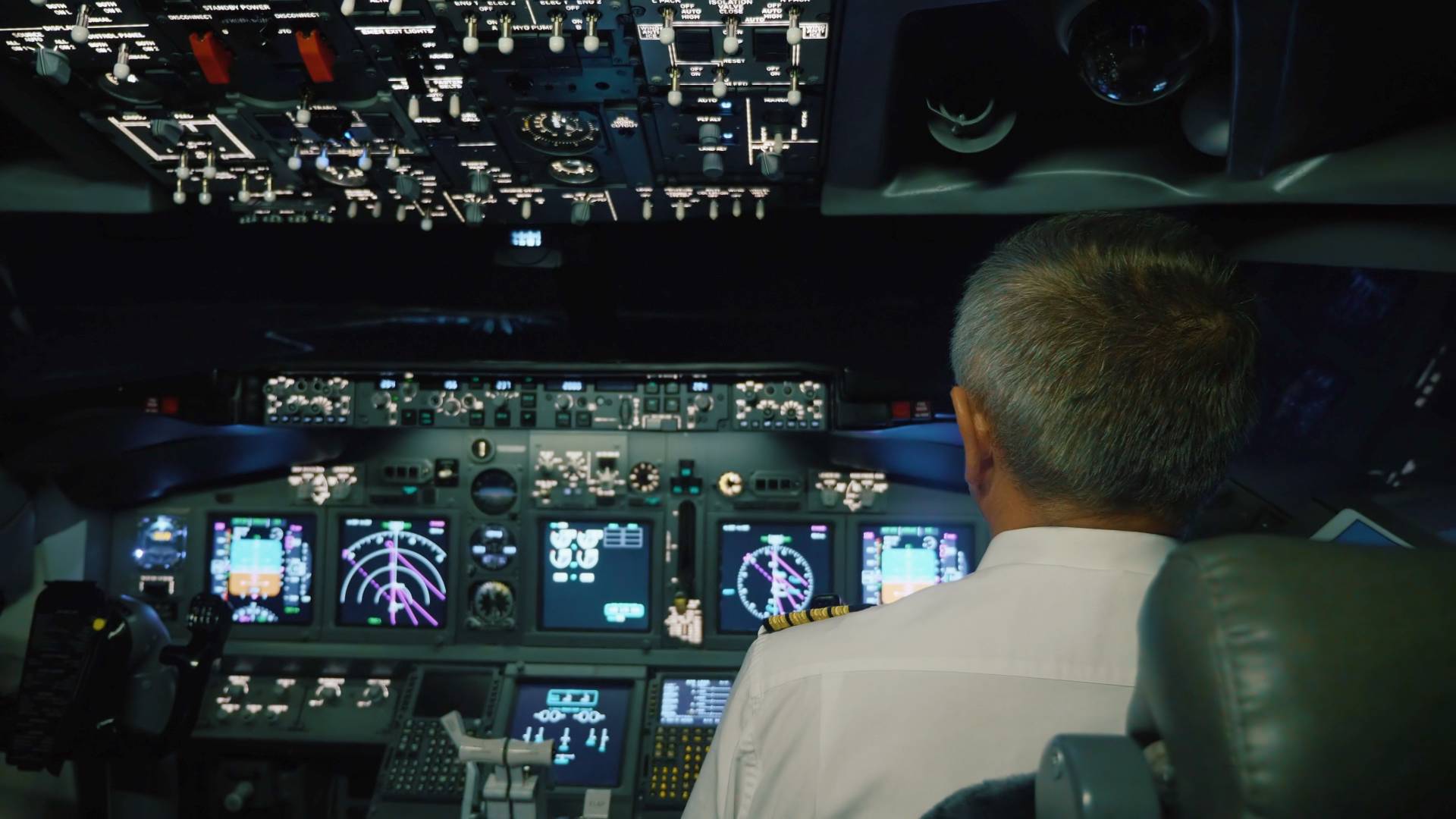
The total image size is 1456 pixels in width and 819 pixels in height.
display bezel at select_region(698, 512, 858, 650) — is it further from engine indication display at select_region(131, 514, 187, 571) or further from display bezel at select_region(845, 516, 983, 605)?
engine indication display at select_region(131, 514, 187, 571)

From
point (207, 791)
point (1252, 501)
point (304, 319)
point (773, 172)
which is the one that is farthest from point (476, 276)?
point (1252, 501)

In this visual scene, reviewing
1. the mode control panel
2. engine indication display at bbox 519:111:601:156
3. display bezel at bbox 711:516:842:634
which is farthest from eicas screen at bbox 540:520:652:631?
engine indication display at bbox 519:111:601:156

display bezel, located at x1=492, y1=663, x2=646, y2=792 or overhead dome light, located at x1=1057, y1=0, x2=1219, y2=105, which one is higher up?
overhead dome light, located at x1=1057, y1=0, x2=1219, y2=105

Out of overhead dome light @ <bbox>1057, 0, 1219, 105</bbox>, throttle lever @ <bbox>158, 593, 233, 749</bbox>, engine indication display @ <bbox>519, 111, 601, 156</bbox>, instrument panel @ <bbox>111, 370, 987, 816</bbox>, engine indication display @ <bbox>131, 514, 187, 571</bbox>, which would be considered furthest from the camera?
engine indication display @ <bbox>131, 514, 187, 571</bbox>

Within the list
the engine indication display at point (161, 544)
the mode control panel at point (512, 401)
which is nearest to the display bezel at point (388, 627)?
the mode control panel at point (512, 401)

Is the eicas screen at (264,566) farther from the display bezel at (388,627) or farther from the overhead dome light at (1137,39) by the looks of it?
the overhead dome light at (1137,39)

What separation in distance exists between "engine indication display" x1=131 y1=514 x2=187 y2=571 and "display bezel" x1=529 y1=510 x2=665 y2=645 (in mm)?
1438

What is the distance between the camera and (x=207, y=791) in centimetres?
365

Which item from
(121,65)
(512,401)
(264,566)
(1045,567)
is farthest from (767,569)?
(1045,567)

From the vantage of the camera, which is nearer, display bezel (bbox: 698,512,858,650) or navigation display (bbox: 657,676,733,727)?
navigation display (bbox: 657,676,733,727)

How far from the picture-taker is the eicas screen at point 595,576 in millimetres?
3762

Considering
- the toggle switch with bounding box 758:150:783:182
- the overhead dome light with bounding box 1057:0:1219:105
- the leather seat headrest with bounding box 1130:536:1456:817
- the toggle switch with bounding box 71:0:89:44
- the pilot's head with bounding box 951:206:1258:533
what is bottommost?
the leather seat headrest with bounding box 1130:536:1456:817

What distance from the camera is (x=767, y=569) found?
12.3 ft

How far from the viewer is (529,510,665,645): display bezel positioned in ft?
12.3
